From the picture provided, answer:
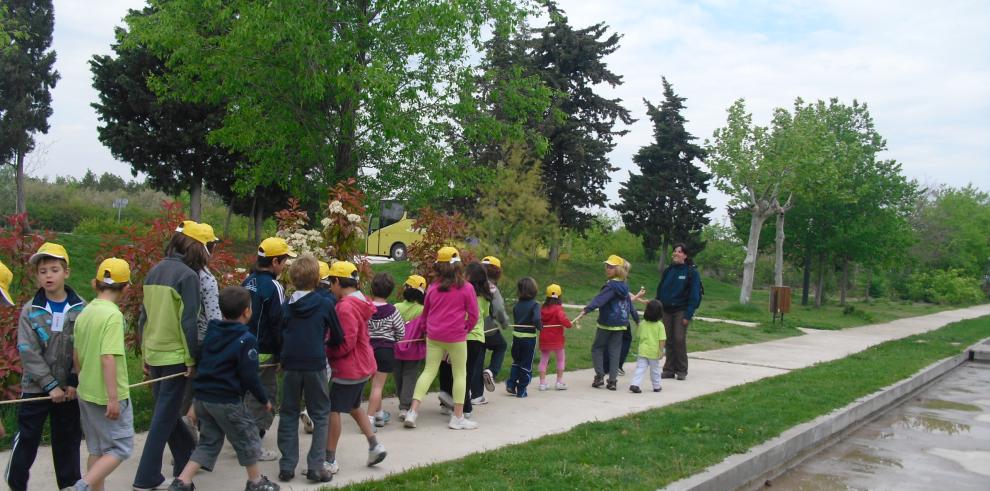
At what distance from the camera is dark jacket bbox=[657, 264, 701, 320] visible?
36.5ft

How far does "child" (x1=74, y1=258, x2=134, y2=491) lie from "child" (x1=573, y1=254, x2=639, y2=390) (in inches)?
242

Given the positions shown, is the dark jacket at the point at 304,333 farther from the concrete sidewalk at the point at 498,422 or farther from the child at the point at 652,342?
the child at the point at 652,342

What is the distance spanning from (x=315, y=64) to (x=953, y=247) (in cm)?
5822

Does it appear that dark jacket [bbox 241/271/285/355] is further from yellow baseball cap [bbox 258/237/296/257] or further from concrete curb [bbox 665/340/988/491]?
concrete curb [bbox 665/340/988/491]

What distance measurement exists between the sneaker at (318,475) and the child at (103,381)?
3.91 ft

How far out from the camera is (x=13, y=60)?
30188 millimetres

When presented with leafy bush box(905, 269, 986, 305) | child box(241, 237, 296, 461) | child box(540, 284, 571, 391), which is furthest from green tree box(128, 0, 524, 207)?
leafy bush box(905, 269, 986, 305)

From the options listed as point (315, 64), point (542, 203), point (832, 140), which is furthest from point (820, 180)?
point (315, 64)

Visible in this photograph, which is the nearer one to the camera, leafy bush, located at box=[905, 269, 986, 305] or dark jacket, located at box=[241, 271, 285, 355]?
dark jacket, located at box=[241, 271, 285, 355]

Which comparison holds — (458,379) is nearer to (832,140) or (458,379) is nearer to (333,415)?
(333,415)

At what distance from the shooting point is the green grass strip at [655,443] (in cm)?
564

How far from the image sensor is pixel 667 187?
45.6 metres

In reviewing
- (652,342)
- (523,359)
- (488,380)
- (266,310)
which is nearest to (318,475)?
(266,310)

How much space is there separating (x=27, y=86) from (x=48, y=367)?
1207 inches
